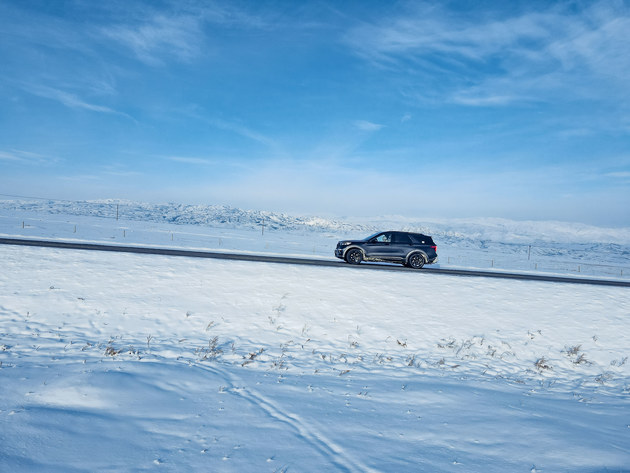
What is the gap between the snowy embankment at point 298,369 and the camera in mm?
3834

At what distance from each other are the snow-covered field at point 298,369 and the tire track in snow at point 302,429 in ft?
0.08

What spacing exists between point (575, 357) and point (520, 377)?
136 inches

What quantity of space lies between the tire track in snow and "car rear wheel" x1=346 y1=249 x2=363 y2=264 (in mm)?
13436

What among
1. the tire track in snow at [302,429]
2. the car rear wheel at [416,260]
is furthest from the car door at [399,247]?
the tire track in snow at [302,429]

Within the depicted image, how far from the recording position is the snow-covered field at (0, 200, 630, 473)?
3830mm

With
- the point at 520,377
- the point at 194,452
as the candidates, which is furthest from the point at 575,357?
the point at 194,452

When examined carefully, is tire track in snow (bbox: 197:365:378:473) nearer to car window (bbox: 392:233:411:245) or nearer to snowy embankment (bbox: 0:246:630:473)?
snowy embankment (bbox: 0:246:630:473)

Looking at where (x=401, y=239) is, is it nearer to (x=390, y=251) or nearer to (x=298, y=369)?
(x=390, y=251)

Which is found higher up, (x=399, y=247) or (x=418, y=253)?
(x=399, y=247)

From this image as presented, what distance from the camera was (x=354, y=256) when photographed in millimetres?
19250

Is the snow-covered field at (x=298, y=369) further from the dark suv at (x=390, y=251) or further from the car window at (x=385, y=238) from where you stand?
the car window at (x=385, y=238)

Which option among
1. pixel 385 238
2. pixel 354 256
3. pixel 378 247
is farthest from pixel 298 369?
pixel 385 238

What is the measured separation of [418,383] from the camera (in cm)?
695

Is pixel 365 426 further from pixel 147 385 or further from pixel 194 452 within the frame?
pixel 147 385
